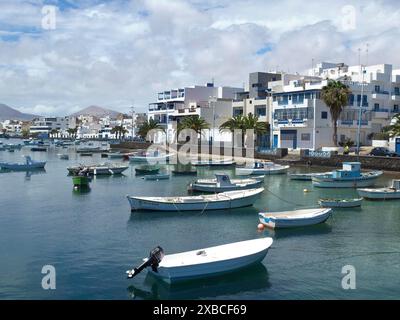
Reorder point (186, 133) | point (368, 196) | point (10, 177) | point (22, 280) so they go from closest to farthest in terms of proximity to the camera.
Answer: point (22, 280) < point (368, 196) < point (10, 177) < point (186, 133)

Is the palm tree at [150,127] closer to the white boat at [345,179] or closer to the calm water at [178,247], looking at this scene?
the calm water at [178,247]

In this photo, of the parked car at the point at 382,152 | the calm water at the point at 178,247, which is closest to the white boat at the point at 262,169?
the parked car at the point at 382,152

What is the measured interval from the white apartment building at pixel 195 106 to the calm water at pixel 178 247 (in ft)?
194

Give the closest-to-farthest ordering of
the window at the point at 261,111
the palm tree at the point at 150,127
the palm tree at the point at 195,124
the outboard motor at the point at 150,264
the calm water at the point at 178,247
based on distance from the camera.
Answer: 1. the calm water at the point at 178,247
2. the outboard motor at the point at 150,264
3. the window at the point at 261,111
4. the palm tree at the point at 195,124
5. the palm tree at the point at 150,127

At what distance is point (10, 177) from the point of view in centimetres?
6731

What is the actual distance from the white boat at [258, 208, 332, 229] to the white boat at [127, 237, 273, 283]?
24.7 feet

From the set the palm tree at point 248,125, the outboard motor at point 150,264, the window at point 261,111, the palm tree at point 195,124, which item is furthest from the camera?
the palm tree at point 195,124

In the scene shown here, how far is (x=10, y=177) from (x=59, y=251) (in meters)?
45.3

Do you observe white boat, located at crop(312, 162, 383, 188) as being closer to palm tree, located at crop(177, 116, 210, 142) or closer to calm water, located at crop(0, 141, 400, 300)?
calm water, located at crop(0, 141, 400, 300)

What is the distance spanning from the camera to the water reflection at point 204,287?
66.9ft

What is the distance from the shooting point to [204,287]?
69.6 ft

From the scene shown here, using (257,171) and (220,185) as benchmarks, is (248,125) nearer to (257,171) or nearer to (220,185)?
(257,171)
